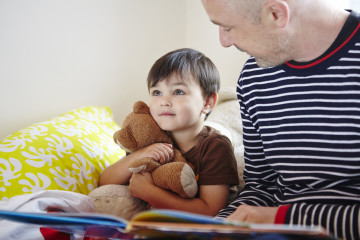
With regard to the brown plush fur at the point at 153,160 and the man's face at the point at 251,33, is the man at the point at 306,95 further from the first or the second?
the brown plush fur at the point at 153,160

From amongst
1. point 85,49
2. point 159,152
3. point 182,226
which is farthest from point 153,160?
point 85,49

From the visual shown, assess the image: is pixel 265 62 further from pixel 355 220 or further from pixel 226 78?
pixel 226 78

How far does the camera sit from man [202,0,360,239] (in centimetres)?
81

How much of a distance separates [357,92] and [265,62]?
214mm

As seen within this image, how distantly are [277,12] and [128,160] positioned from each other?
0.65 metres

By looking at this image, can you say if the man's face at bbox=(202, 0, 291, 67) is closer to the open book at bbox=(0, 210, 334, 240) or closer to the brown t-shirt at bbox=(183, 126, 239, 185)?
the brown t-shirt at bbox=(183, 126, 239, 185)

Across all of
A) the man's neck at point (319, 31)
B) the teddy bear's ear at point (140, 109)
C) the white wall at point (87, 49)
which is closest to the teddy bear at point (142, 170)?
the teddy bear's ear at point (140, 109)

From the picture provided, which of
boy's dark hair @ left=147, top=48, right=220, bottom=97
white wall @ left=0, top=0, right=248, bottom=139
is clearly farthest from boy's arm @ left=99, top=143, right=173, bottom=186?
white wall @ left=0, top=0, right=248, bottom=139

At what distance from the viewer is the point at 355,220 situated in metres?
0.70

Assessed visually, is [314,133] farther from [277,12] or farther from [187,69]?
[187,69]

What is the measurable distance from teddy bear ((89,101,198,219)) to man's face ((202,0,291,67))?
39cm

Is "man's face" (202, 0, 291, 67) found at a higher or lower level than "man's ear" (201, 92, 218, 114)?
higher

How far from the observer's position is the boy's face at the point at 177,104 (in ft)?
3.78

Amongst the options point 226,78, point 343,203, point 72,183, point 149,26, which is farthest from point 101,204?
point 149,26
